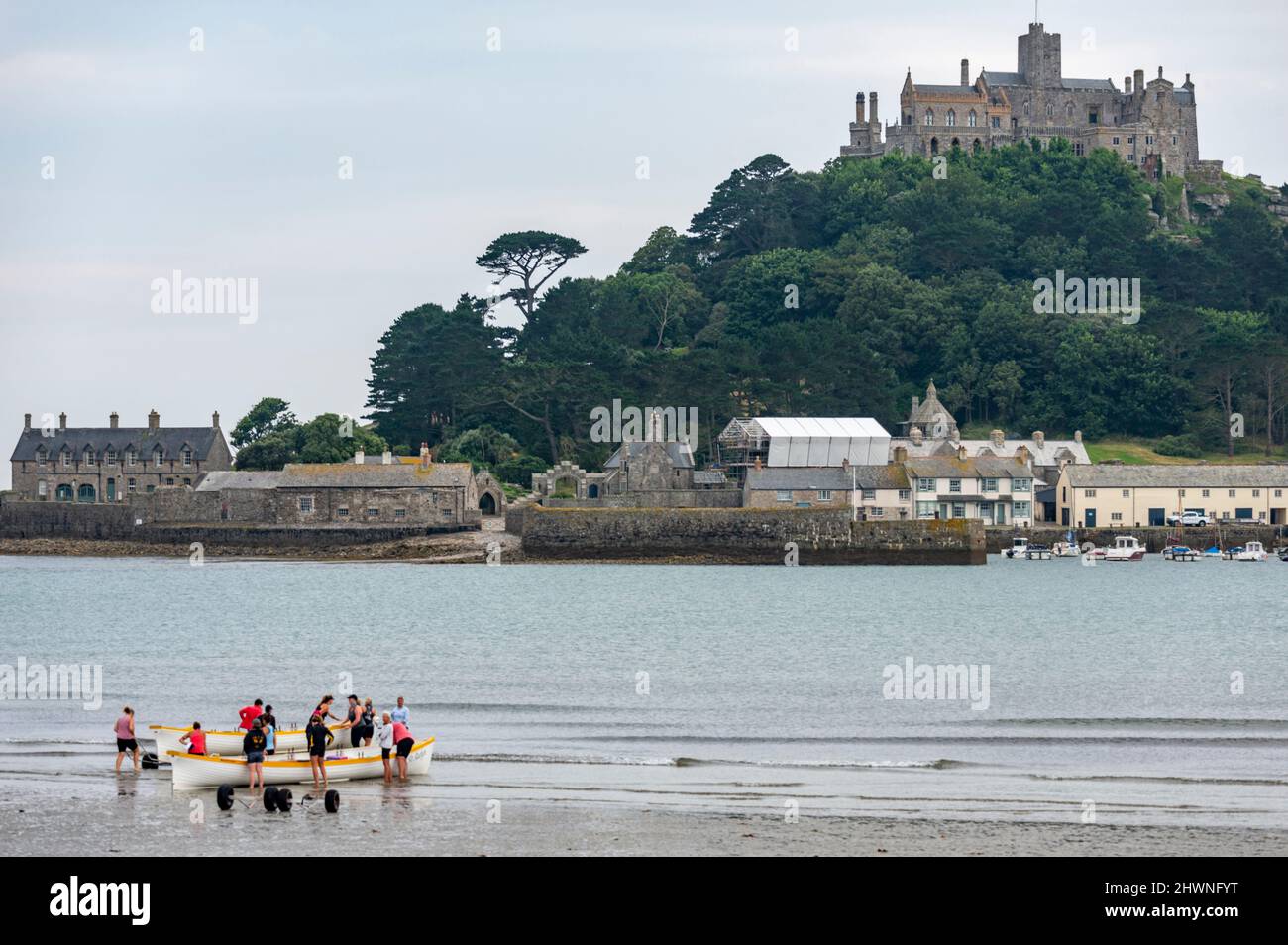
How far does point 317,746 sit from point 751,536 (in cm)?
5243

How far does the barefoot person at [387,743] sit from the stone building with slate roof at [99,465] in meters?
78.4

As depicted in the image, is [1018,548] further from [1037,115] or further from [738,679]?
[1037,115]

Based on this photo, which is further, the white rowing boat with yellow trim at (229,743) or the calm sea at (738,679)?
the white rowing boat with yellow trim at (229,743)

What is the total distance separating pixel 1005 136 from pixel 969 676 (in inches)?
4132

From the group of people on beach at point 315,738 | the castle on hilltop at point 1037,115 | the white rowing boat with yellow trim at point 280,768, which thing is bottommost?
the white rowing boat with yellow trim at point 280,768

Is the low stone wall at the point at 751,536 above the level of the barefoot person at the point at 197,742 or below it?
above

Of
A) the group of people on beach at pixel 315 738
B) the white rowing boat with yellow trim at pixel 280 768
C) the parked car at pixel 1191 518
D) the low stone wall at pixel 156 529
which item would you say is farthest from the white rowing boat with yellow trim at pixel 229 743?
the parked car at pixel 1191 518

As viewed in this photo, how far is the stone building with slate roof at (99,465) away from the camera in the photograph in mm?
102188

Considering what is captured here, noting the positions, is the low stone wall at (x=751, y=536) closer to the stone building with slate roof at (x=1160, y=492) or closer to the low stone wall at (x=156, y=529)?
the low stone wall at (x=156, y=529)

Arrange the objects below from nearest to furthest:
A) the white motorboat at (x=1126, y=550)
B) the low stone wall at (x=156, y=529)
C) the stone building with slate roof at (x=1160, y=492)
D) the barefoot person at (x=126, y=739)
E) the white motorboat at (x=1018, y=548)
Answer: the barefoot person at (x=126, y=739)
the low stone wall at (x=156, y=529)
the white motorboat at (x=1018, y=548)
the white motorboat at (x=1126, y=550)
the stone building with slate roof at (x=1160, y=492)

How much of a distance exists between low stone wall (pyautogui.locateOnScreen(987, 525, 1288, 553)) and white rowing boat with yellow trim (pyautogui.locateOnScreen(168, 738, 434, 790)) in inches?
2549
